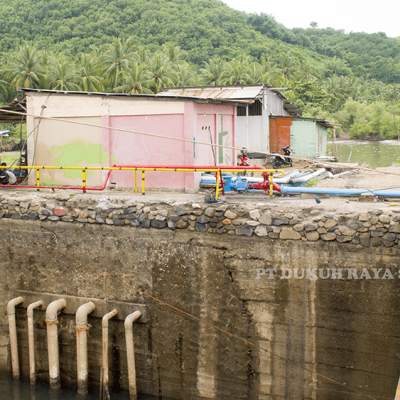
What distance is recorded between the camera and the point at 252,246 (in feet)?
27.8

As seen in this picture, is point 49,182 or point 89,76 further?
point 89,76

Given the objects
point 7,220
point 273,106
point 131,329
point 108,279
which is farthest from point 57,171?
point 273,106

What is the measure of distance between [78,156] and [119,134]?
4.44 feet

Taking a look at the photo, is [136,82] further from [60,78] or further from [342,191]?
[342,191]

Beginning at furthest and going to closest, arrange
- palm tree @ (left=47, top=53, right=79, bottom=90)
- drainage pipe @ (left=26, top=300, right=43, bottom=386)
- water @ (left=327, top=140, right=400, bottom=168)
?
palm tree @ (left=47, top=53, right=79, bottom=90) → water @ (left=327, top=140, right=400, bottom=168) → drainage pipe @ (left=26, top=300, right=43, bottom=386)

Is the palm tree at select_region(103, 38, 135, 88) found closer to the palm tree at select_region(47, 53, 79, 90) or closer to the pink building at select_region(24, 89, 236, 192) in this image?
the palm tree at select_region(47, 53, 79, 90)

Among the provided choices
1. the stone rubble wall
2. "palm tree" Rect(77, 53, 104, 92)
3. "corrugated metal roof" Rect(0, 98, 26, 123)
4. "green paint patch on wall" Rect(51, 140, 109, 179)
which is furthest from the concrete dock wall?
"palm tree" Rect(77, 53, 104, 92)

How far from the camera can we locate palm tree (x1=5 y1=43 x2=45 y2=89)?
43.2 m

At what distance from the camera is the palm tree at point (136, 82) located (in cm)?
4400

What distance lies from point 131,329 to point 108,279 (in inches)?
47.3

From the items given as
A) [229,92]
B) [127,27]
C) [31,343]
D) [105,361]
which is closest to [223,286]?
[105,361]

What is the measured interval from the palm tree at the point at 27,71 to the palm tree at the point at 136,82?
288 inches

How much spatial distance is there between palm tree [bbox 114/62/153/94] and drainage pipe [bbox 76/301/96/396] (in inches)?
1444

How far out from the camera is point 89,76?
145 feet
